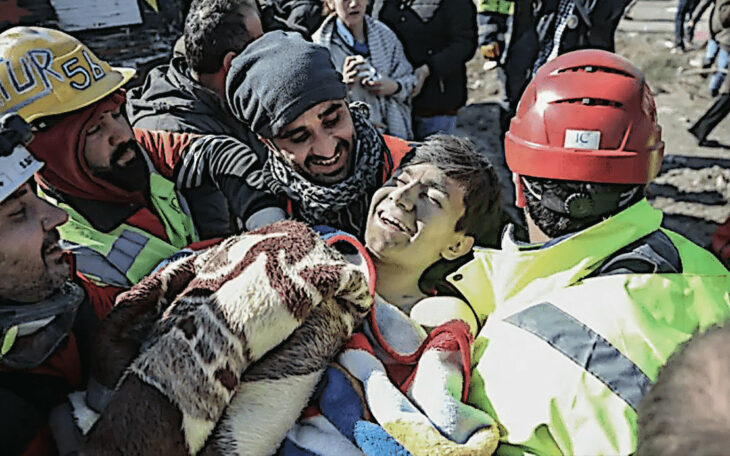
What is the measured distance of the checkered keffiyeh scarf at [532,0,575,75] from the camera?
4.91 m

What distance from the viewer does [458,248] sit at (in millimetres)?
2256

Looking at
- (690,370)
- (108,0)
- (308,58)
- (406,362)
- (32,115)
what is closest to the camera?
(690,370)

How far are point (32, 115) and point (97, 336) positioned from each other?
35.4 inches

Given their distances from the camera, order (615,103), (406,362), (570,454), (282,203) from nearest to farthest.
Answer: (570,454) < (406,362) < (615,103) < (282,203)

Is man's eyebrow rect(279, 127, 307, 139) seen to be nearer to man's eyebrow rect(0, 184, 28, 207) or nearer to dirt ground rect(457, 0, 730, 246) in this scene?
man's eyebrow rect(0, 184, 28, 207)

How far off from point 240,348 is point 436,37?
147 inches

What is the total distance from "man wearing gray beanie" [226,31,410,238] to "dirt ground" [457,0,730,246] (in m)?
3.29

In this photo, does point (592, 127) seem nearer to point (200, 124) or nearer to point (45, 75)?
point (45, 75)

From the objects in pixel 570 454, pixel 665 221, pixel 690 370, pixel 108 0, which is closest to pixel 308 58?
pixel 570 454

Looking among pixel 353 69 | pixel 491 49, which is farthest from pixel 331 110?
pixel 491 49

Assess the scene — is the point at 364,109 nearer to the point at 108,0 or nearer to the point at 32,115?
the point at 32,115

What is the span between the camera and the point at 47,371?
1515 mm

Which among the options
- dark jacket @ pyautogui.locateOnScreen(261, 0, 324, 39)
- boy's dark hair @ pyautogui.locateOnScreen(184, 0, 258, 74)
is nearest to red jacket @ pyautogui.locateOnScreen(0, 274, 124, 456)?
boy's dark hair @ pyautogui.locateOnScreen(184, 0, 258, 74)

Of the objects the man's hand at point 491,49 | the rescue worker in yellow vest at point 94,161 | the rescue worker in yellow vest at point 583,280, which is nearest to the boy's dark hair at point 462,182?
the rescue worker in yellow vest at point 583,280
